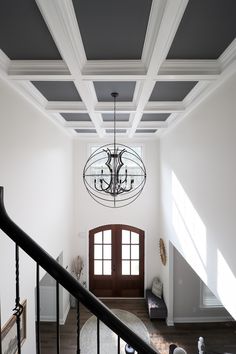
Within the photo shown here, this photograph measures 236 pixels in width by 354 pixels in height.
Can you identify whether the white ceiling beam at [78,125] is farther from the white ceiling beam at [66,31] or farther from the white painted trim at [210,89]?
the white ceiling beam at [66,31]

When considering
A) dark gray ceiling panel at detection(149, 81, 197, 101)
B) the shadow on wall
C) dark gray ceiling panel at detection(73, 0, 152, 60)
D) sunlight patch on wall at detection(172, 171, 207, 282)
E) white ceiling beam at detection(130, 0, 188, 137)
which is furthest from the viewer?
sunlight patch on wall at detection(172, 171, 207, 282)

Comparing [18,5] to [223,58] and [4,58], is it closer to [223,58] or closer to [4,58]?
[4,58]

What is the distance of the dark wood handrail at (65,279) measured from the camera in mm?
1127

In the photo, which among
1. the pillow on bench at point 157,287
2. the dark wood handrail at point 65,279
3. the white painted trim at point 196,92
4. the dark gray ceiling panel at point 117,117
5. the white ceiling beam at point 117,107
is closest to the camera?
the dark wood handrail at point 65,279

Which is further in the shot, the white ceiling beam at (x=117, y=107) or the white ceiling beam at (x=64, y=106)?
the white ceiling beam at (x=64, y=106)

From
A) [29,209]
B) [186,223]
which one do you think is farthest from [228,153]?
[29,209]

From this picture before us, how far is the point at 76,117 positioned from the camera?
520 centimetres

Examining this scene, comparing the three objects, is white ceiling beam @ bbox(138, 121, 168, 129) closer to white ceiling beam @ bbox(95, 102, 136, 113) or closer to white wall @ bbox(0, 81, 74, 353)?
white ceiling beam @ bbox(95, 102, 136, 113)

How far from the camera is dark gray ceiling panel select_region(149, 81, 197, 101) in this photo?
10.9 ft

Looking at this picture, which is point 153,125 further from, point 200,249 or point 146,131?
point 200,249

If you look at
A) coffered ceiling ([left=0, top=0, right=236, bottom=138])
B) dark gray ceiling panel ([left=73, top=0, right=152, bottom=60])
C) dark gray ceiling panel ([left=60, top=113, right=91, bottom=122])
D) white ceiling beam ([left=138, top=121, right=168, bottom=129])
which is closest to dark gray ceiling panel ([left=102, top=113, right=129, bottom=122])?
dark gray ceiling panel ([left=60, top=113, right=91, bottom=122])

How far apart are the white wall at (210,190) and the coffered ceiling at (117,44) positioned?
40cm

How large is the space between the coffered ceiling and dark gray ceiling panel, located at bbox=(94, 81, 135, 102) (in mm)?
15

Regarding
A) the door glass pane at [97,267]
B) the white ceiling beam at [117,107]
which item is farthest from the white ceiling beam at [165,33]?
the door glass pane at [97,267]
